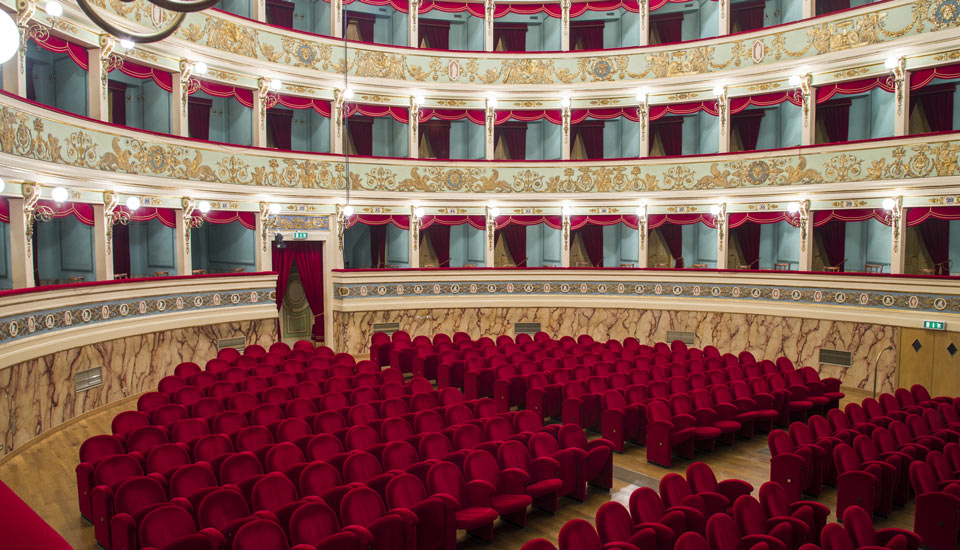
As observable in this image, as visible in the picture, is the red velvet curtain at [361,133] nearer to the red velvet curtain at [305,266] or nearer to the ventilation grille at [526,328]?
the red velvet curtain at [305,266]

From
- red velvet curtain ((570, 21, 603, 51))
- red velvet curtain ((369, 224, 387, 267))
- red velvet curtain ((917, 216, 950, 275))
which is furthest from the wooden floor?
red velvet curtain ((570, 21, 603, 51))

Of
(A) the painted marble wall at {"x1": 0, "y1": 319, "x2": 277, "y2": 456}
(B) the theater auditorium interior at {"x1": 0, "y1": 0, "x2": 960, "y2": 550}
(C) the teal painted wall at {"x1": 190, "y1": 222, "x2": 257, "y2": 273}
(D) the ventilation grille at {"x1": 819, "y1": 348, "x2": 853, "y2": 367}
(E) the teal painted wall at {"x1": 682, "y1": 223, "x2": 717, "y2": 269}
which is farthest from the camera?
(E) the teal painted wall at {"x1": 682, "y1": 223, "x2": 717, "y2": 269}

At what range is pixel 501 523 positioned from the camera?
6508 mm

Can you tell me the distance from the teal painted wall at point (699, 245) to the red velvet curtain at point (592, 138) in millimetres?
3072

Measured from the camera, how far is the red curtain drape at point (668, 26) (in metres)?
17.2

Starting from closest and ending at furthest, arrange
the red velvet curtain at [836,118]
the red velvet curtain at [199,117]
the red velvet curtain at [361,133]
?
the red velvet curtain at [199,117] → the red velvet curtain at [836,118] → the red velvet curtain at [361,133]

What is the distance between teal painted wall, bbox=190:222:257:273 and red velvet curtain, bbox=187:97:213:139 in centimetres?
207

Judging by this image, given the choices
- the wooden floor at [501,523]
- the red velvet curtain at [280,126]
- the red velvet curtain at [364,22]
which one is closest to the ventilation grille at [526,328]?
the red velvet curtain at [280,126]

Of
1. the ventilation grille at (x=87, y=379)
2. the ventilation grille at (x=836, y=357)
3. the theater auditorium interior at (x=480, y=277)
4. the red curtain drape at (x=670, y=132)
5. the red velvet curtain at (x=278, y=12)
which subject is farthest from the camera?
the red curtain drape at (x=670, y=132)

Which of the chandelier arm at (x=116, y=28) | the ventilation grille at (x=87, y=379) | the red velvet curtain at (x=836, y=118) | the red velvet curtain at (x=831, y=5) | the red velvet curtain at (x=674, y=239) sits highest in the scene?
the red velvet curtain at (x=831, y=5)

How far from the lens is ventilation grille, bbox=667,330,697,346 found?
48.6 ft

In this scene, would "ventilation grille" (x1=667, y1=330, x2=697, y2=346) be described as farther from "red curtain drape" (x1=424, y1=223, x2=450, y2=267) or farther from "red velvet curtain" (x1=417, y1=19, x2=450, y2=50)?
"red velvet curtain" (x1=417, y1=19, x2=450, y2=50)

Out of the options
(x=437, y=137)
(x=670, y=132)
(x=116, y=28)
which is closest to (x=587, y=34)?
(x=670, y=132)

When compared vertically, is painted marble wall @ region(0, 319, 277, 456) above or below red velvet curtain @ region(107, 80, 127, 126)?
below
